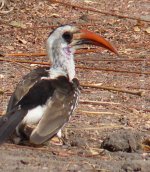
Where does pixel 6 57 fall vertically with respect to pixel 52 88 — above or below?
below

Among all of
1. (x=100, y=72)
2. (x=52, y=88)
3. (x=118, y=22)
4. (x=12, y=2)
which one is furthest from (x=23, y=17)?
(x=52, y=88)

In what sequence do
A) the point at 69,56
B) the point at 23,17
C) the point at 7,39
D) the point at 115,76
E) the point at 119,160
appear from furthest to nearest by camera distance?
the point at 23,17, the point at 7,39, the point at 115,76, the point at 69,56, the point at 119,160

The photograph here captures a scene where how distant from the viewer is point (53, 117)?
278 inches

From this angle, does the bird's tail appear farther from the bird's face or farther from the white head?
the bird's face

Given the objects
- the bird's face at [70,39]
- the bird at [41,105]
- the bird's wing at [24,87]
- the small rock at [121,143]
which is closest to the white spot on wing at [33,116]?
the bird at [41,105]

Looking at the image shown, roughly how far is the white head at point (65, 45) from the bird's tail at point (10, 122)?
87 centimetres

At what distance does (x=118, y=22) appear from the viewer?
1305 cm

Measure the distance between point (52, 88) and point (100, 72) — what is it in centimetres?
335

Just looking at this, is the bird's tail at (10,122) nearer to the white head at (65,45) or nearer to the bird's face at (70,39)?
the white head at (65,45)

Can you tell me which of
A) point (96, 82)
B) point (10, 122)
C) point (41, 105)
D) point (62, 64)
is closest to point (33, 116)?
point (41, 105)

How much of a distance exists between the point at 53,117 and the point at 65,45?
123 cm

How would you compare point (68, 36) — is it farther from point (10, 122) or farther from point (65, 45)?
point (10, 122)

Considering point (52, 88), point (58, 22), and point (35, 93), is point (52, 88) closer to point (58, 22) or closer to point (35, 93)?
point (35, 93)

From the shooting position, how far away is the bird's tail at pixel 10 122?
264 inches
